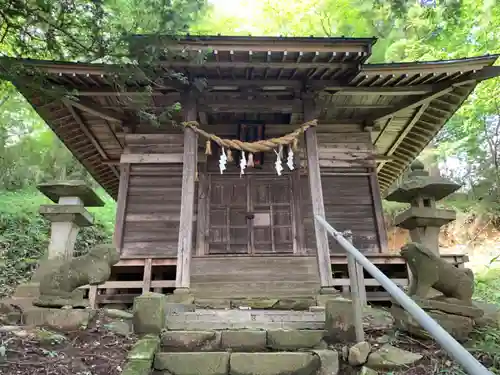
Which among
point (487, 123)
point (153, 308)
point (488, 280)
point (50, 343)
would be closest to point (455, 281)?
point (153, 308)

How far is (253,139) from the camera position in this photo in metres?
8.44

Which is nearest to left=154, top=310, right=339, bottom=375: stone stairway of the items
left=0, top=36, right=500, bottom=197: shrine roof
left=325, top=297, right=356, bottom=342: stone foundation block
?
left=325, top=297, right=356, bottom=342: stone foundation block

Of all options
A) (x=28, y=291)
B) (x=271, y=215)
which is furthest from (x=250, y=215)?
(x=28, y=291)

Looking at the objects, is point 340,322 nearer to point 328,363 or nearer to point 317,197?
point 328,363

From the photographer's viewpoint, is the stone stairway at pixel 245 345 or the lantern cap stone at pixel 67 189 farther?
the lantern cap stone at pixel 67 189

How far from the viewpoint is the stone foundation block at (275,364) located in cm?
336

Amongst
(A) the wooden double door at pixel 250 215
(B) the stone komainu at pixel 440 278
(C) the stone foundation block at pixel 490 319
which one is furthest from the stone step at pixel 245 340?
(A) the wooden double door at pixel 250 215

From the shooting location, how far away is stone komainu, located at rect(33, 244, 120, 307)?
399cm

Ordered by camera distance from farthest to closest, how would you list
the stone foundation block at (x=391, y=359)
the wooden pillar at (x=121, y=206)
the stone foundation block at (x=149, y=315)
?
the wooden pillar at (x=121, y=206) → the stone foundation block at (x=149, y=315) → the stone foundation block at (x=391, y=359)

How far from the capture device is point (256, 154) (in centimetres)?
870

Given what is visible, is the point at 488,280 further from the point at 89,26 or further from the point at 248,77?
the point at 89,26

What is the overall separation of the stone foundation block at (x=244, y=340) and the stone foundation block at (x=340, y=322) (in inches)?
25.7

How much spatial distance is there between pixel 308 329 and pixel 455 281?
1.61 metres

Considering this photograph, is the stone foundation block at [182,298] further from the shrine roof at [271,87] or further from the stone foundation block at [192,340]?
the shrine roof at [271,87]
